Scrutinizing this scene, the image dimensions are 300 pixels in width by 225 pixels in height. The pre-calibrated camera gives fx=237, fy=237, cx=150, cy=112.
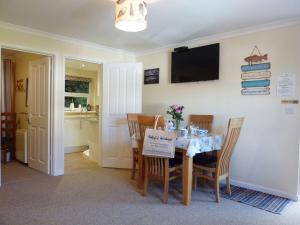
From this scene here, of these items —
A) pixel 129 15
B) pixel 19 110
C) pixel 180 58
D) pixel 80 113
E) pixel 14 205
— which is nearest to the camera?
pixel 129 15

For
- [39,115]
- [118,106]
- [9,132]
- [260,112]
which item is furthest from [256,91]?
[9,132]

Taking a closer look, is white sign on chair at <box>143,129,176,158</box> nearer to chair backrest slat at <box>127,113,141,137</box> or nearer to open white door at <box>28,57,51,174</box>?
chair backrest slat at <box>127,113,141,137</box>

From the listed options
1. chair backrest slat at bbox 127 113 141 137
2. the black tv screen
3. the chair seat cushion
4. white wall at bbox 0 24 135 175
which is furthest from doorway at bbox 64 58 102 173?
the chair seat cushion

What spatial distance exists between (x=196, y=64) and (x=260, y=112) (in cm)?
128

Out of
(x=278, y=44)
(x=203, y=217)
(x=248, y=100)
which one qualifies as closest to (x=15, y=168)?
(x=203, y=217)

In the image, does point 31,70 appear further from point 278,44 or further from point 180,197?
point 278,44

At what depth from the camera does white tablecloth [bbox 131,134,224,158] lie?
9.02 feet

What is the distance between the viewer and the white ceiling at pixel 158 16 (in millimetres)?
2633

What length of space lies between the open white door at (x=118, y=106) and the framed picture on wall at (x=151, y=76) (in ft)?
1.44

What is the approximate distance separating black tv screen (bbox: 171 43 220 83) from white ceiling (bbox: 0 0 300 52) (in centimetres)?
25

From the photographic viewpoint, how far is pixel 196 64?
3.96 metres

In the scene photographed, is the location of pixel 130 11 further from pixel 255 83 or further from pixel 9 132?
pixel 9 132

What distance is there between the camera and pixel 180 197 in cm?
303

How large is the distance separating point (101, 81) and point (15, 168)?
2217mm
